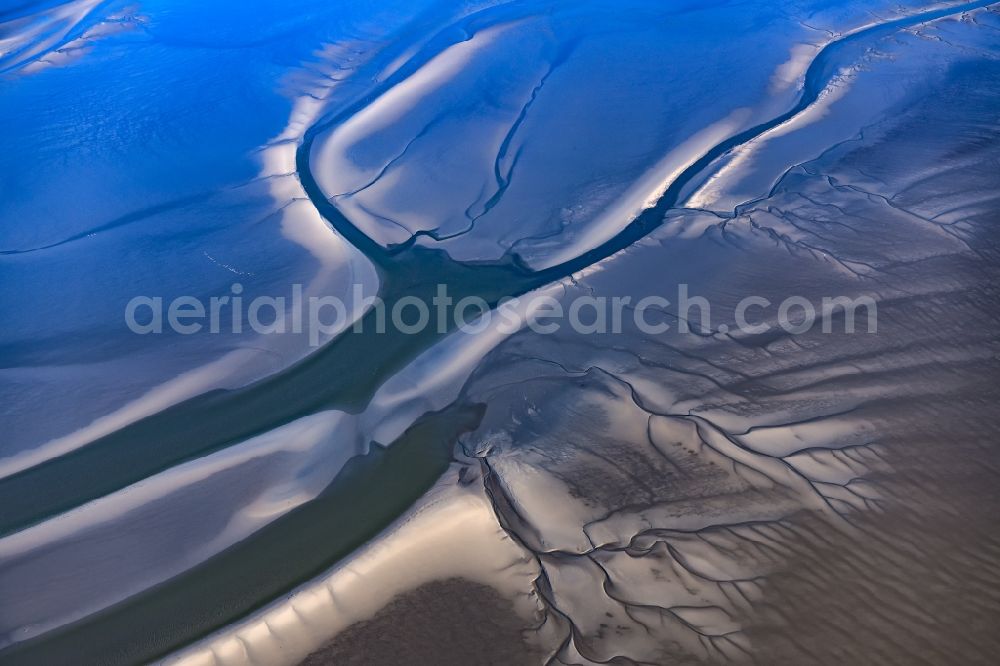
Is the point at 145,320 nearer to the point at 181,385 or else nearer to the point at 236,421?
the point at 181,385

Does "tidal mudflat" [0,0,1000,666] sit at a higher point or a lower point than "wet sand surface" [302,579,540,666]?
higher

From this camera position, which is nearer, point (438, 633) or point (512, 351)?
point (438, 633)

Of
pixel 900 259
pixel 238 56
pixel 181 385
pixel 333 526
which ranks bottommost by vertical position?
pixel 333 526

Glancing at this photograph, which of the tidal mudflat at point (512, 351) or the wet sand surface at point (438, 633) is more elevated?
the tidal mudflat at point (512, 351)

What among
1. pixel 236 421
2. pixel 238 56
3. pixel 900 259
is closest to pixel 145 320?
pixel 236 421

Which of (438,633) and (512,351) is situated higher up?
(512,351)

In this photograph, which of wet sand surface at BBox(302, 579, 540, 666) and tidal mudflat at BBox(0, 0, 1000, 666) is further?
tidal mudflat at BBox(0, 0, 1000, 666)

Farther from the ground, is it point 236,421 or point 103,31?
point 103,31

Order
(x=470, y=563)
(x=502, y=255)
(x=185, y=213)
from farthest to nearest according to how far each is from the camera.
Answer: (x=185, y=213)
(x=502, y=255)
(x=470, y=563)
